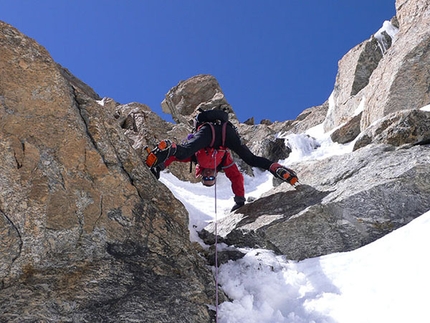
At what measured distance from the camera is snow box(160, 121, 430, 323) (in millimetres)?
3872

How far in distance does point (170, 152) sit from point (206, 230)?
5.05 feet

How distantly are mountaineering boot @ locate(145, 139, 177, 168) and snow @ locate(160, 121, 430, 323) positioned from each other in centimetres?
218

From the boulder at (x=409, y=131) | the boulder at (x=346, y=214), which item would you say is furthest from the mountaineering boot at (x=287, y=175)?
the boulder at (x=409, y=131)

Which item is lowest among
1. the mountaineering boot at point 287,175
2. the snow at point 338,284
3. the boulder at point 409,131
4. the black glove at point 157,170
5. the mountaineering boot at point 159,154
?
the snow at point 338,284

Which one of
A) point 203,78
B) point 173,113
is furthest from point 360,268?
point 203,78

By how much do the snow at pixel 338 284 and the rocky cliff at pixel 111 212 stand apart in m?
0.36

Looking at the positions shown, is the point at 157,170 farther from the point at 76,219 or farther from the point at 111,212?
the point at 76,219

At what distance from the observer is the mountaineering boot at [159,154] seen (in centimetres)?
662

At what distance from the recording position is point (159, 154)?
6.70m

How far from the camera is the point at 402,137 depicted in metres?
7.38

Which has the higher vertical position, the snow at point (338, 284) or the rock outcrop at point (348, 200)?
the rock outcrop at point (348, 200)

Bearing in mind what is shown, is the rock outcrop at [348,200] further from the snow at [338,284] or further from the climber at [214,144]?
the climber at [214,144]

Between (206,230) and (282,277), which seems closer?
(282,277)

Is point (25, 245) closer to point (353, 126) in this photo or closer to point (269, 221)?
point (269, 221)
